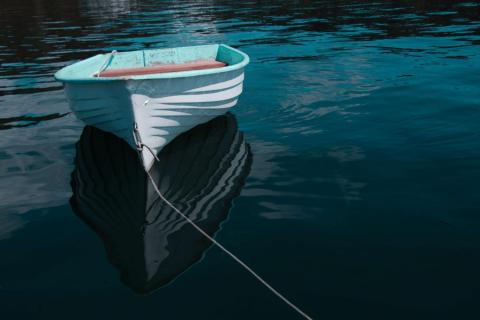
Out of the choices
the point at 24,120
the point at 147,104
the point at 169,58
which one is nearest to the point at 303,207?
the point at 147,104

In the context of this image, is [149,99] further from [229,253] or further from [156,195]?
[229,253]

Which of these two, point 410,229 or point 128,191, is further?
point 128,191

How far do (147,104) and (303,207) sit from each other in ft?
Answer: 9.61

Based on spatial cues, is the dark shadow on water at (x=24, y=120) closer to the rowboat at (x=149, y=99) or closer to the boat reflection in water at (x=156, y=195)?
the boat reflection in water at (x=156, y=195)

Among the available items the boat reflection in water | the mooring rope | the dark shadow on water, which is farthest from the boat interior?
the mooring rope

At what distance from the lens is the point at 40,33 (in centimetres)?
2680

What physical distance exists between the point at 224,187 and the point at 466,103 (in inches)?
262

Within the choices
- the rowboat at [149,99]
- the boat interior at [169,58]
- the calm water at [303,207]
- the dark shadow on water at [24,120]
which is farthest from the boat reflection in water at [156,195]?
the boat interior at [169,58]

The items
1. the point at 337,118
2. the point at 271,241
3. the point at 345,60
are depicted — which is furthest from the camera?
the point at 345,60

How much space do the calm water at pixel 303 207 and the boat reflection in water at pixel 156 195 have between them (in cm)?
6

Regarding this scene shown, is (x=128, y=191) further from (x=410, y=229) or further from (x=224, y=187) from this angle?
(x=410, y=229)

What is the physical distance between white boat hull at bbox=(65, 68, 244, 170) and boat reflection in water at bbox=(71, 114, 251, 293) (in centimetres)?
51

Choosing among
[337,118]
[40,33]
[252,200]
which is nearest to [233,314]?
[252,200]

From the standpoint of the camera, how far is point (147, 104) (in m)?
7.20
